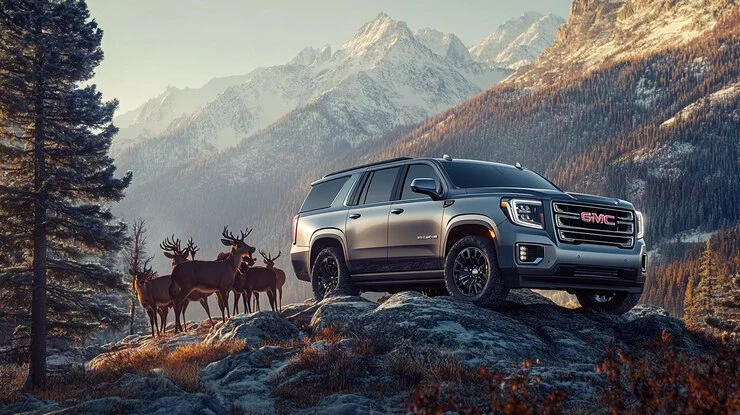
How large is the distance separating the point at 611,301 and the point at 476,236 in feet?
10.4

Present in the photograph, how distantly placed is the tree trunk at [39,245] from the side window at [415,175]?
33.5 feet

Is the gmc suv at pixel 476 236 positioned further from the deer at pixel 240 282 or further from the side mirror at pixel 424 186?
the deer at pixel 240 282

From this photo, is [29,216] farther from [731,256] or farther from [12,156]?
[731,256]

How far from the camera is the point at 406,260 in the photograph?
1166cm

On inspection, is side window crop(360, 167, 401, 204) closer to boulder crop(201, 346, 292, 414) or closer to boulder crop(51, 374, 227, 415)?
boulder crop(201, 346, 292, 414)

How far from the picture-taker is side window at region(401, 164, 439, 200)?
1179cm

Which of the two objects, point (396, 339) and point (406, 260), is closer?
point (396, 339)

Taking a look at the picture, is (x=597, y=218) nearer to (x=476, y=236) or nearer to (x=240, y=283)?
(x=476, y=236)

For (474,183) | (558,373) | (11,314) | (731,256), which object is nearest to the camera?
(558,373)

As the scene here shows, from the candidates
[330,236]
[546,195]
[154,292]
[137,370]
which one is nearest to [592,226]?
[546,195]

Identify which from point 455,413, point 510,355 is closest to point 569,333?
point 510,355

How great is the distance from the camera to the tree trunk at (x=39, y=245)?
17.8 m

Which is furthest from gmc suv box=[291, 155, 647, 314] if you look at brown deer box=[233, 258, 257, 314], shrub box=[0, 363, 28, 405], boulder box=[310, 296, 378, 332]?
shrub box=[0, 363, 28, 405]

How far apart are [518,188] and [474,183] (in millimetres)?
828
